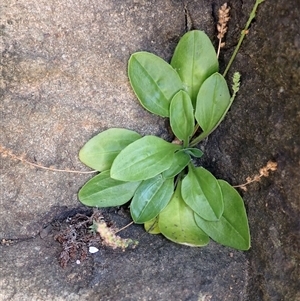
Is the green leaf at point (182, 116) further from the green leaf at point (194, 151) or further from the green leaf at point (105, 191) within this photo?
the green leaf at point (105, 191)

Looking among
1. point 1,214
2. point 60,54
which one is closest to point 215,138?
point 60,54

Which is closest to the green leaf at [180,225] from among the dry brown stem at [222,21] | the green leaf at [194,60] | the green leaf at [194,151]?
the green leaf at [194,151]

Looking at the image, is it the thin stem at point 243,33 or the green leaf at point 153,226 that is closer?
the thin stem at point 243,33

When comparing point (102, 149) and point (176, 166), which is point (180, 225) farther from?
point (102, 149)

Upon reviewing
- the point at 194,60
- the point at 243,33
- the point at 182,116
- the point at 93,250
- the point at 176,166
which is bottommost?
the point at 93,250

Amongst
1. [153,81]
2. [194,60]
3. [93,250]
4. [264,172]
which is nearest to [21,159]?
[93,250]

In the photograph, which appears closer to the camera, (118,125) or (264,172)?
(264,172)

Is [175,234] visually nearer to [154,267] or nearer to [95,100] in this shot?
[154,267]
